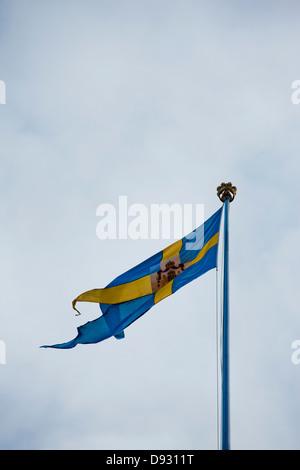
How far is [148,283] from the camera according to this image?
19.8 meters

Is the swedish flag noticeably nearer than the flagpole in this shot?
No

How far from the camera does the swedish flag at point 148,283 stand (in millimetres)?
19188

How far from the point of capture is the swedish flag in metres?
19.2

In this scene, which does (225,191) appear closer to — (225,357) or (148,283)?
(148,283)

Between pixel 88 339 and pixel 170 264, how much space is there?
11.5 ft

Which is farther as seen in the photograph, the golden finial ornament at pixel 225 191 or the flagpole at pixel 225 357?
the golden finial ornament at pixel 225 191

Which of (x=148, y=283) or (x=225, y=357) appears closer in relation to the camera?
(x=225, y=357)

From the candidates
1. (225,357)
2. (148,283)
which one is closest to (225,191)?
(148,283)

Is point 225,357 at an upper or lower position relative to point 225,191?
lower

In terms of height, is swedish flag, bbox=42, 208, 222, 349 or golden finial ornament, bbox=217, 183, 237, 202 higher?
golden finial ornament, bbox=217, 183, 237, 202

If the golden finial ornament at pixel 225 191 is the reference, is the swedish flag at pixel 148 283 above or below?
below
